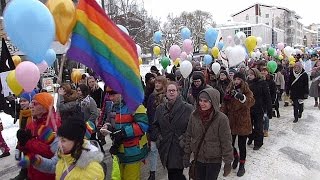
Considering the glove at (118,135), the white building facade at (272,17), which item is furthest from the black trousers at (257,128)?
the white building facade at (272,17)

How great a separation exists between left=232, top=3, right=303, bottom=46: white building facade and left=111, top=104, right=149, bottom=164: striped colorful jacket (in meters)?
83.9

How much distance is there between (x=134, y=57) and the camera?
3732mm

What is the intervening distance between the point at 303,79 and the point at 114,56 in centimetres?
830

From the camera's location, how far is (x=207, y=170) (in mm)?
4402

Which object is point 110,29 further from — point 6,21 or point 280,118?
point 280,118

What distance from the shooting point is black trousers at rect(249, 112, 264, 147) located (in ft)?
23.8

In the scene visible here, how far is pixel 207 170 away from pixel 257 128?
3.39 m

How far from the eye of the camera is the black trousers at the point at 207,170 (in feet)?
14.4

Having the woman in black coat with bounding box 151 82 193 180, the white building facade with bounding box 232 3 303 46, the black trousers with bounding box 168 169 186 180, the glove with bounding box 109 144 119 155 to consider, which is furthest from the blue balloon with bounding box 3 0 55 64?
the white building facade with bounding box 232 3 303 46

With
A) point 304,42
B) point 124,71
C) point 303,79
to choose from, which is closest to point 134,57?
point 124,71

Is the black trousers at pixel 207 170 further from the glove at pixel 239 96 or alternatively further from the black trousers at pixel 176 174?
the glove at pixel 239 96

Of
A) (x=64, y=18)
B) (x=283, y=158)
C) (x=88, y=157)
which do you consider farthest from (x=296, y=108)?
(x=88, y=157)

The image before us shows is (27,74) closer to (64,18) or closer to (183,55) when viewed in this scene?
(64,18)

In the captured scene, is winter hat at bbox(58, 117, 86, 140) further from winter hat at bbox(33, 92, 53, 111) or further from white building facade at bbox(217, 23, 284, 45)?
white building facade at bbox(217, 23, 284, 45)
